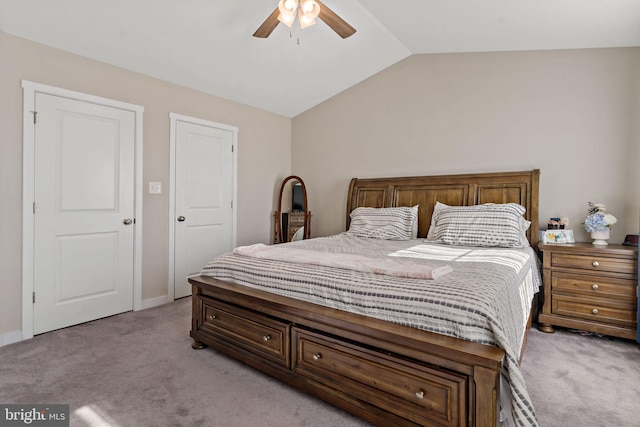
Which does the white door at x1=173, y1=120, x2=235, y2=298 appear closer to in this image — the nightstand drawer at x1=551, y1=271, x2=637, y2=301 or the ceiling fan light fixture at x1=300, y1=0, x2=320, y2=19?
the ceiling fan light fixture at x1=300, y1=0, x2=320, y2=19

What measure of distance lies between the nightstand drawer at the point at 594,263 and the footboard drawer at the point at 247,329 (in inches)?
92.5

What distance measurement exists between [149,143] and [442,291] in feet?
10.3

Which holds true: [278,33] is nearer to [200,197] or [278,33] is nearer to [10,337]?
[200,197]

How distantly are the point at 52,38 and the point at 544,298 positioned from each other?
4572 millimetres

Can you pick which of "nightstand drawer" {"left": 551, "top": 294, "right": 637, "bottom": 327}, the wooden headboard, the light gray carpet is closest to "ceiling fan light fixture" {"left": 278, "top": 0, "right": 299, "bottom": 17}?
the wooden headboard

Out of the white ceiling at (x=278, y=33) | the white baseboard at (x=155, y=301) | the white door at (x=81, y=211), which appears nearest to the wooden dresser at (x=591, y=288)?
the white ceiling at (x=278, y=33)

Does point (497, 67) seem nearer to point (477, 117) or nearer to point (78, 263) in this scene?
point (477, 117)

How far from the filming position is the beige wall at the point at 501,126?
117 inches

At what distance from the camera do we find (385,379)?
1561mm

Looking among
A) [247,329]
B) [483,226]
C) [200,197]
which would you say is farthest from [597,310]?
[200,197]

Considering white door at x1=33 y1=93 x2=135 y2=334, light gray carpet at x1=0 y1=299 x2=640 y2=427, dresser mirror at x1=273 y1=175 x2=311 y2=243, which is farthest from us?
dresser mirror at x1=273 y1=175 x2=311 y2=243

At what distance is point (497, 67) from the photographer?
3.49 metres

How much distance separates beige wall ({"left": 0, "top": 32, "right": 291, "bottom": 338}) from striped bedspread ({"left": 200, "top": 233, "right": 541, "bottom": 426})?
1.45 metres

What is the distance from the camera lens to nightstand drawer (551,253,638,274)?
2.58m
